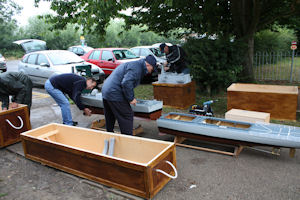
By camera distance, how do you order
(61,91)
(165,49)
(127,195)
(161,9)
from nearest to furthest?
(127,195) < (61,91) < (165,49) < (161,9)

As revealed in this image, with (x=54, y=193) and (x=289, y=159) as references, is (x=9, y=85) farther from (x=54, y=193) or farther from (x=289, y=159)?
(x=289, y=159)

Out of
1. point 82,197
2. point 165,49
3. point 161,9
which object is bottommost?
point 82,197

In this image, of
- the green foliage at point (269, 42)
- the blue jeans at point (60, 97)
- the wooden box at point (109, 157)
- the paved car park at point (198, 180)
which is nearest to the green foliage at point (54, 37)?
the green foliage at point (269, 42)

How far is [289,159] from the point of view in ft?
Answer: 12.8

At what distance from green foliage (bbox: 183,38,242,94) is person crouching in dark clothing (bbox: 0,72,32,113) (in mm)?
4370

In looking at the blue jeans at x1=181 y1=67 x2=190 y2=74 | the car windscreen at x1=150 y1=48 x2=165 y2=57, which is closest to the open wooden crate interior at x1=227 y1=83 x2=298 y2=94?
the blue jeans at x1=181 y1=67 x2=190 y2=74

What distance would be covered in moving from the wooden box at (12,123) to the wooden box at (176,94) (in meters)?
3.59

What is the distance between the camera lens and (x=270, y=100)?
5594 millimetres

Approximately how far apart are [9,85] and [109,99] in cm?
233

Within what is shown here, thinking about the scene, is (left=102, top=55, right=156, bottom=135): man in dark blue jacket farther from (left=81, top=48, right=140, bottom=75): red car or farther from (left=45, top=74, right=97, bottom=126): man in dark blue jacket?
(left=81, top=48, right=140, bottom=75): red car

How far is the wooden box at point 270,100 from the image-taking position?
215 inches

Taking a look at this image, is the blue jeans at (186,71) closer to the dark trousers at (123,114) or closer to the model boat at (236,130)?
the model boat at (236,130)

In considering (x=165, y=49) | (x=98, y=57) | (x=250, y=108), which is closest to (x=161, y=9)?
(x=165, y=49)

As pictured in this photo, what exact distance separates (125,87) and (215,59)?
4087mm
